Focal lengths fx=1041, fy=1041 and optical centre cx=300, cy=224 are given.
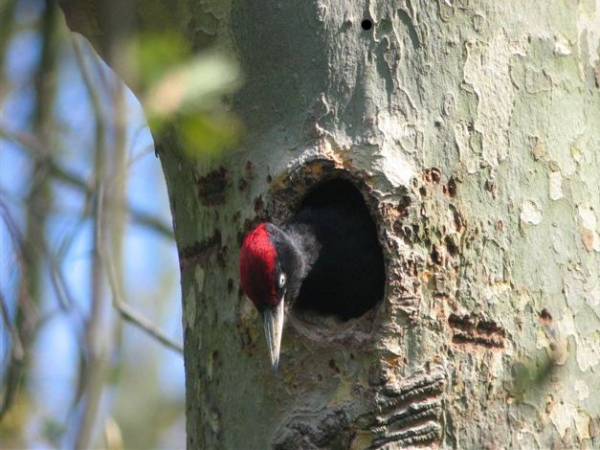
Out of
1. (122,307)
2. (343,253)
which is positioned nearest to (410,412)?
(343,253)

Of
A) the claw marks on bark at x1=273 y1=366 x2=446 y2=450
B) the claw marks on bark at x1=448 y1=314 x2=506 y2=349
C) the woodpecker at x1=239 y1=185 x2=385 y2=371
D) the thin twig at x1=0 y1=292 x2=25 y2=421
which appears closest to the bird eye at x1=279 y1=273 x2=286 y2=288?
the woodpecker at x1=239 y1=185 x2=385 y2=371

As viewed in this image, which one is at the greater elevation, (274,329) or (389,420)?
(274,329)

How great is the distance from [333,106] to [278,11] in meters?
0.43

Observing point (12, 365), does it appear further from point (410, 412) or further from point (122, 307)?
point (410, 412)

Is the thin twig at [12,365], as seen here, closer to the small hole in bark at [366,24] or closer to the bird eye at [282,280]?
the bird eye at [282,280]

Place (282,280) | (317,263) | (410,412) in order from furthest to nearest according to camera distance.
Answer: (317,263) → (282,280) → (410,412)

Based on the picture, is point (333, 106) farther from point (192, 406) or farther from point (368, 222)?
point (192, 406)

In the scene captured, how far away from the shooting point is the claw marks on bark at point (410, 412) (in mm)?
3326

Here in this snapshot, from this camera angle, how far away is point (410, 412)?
3338 millimetres

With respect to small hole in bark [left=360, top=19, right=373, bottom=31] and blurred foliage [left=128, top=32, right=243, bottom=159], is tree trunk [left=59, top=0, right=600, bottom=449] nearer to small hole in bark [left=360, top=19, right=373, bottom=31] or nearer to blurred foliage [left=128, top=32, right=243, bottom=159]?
small hole in bark [left=360, top=19, right=373, bottom=31]

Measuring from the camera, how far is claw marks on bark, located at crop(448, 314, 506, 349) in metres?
3.43

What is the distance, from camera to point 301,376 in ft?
11.6

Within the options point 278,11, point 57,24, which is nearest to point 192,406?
point 278,11

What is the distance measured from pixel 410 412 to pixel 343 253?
113 centimetres
